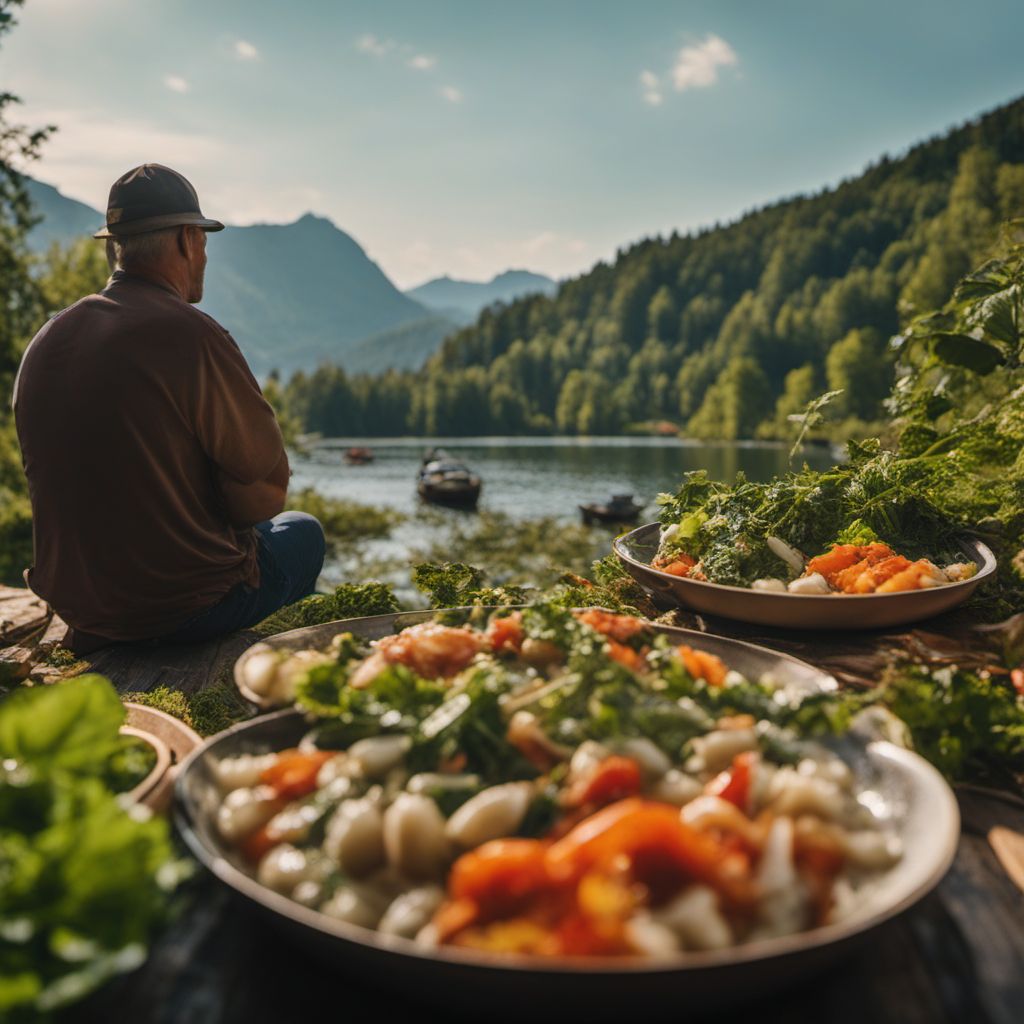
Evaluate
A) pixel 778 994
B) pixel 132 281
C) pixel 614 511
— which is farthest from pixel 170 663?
pixel 614 511

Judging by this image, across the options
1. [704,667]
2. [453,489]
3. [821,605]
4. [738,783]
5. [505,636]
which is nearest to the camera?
[738,783]

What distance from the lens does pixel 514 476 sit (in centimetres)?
7425

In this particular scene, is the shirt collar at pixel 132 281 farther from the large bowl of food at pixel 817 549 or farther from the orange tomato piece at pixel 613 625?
the orange tomato piece at pixel 613 625

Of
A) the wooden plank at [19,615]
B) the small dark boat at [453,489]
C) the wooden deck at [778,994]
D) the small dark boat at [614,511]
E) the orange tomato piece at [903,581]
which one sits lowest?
the small dark boat at [453,489]

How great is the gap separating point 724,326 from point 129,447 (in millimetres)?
136332

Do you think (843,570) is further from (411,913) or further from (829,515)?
(411,913)

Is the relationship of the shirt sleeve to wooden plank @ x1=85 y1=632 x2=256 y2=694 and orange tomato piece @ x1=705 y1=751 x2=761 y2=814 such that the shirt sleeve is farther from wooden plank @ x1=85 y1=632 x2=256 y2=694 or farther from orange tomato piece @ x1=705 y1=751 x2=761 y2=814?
orange tomato piece @ x1=705 y1=751 x2=761 y2=814

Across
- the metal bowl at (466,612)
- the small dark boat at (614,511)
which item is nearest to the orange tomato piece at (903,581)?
the metal bowl at (466,612)

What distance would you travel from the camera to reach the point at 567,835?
125 centimetres

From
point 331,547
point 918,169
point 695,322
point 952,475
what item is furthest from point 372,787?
point 918,169

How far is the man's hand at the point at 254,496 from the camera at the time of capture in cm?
412

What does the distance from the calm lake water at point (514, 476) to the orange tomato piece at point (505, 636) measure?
2308mm

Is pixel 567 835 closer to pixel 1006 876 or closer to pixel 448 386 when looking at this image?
pixel 1006 876

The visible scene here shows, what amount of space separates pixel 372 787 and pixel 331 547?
35.1m
